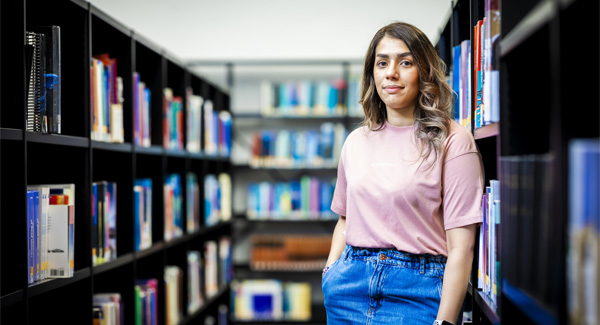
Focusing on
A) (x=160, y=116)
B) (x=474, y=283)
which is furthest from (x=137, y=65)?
(x=474, y=283)

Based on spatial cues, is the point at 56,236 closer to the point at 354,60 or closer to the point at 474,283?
the point at 474,283

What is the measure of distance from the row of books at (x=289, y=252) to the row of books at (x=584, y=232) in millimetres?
4190

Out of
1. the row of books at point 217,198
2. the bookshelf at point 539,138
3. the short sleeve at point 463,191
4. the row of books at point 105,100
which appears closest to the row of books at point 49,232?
the row of books at point 105,100

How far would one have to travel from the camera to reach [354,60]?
17.0 feet

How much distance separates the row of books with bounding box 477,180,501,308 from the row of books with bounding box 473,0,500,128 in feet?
0.63

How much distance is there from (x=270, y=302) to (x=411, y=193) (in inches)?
142

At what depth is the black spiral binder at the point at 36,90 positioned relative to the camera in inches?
69.9

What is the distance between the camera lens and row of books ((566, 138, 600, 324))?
31.5 inches

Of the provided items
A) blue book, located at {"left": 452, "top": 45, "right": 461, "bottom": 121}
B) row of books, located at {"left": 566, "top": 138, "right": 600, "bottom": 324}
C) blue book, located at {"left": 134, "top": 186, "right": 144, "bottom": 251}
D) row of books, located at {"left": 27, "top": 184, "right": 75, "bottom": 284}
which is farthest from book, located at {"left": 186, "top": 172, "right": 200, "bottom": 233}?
row of books, located at {"left": 566, "top": 138, "right": 600, "bottom": 324}

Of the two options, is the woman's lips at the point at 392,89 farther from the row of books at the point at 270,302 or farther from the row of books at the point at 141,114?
the row of books at the point at 270,302

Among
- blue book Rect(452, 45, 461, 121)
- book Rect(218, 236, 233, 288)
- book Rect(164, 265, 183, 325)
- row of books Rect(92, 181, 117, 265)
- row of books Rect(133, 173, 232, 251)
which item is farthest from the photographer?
book Rect(218, 236, 233, 288)

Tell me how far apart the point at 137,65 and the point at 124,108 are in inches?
20.7

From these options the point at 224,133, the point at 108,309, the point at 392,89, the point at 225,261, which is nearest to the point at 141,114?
the point at 108,309

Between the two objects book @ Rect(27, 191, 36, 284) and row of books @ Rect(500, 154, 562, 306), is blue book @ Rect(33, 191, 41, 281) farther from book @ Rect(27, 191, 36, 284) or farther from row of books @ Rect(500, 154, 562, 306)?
row of books @ Rect(500, 154, 562, 306)
